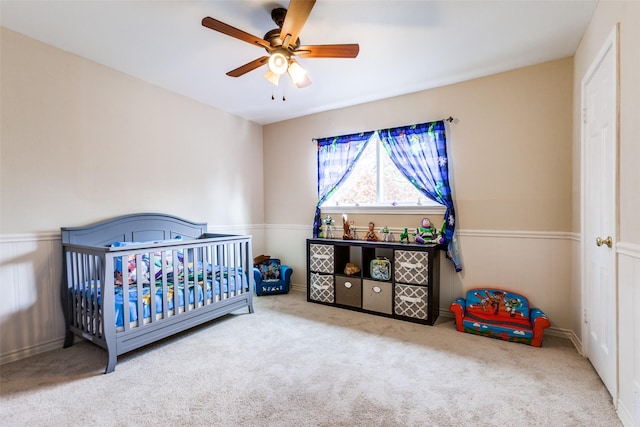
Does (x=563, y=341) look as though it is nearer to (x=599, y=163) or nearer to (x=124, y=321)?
(x=599, y=163)

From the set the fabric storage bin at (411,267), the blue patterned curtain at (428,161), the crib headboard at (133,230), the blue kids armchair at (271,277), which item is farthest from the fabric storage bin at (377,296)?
the crib headboard at (133,230)

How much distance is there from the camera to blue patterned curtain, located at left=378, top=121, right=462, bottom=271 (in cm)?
295

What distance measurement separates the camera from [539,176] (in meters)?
2.61

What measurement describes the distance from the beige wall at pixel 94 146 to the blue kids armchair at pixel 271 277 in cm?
80

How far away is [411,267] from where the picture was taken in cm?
290

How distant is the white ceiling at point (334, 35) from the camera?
1.89 metres

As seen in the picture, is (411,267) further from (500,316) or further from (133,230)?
(133,230)

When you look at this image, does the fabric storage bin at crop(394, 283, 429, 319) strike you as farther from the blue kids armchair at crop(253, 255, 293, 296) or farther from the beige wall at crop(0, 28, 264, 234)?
the beige wall at crop(0, 28, 264, 234)

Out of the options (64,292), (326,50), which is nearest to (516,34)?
(326,50)

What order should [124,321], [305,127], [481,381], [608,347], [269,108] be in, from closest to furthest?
[608,347]
[481,381]
[124,321]
[269,108]
[305,127]

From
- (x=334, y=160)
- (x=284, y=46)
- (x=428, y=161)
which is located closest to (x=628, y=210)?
(x=428, y=161)

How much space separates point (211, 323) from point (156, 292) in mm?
724

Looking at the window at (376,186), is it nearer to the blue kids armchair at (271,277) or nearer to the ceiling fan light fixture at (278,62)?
the blue kids armchair at (271,277)

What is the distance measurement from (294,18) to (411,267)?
2.31m
